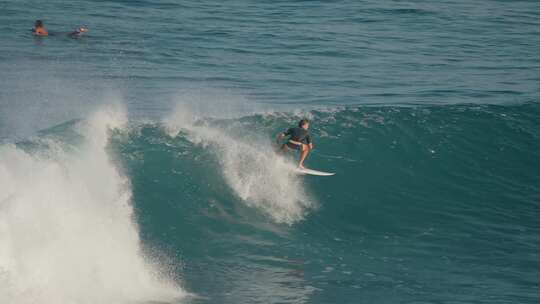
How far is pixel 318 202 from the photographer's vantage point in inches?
651

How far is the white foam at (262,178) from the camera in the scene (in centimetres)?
1595

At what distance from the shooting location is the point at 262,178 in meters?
16.3

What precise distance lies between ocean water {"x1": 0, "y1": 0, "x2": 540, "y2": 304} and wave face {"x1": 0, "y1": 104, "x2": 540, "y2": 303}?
1.7 inches

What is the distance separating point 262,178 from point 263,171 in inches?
7.0

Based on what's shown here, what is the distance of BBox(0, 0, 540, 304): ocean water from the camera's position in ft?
40.2

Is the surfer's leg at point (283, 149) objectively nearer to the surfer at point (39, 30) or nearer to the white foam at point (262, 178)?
the white foam at point (262, 178)

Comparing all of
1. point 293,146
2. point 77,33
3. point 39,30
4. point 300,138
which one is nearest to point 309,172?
point 293,146

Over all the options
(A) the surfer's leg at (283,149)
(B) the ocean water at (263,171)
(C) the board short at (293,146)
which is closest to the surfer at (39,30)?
(B) the ocean water at (263,171)

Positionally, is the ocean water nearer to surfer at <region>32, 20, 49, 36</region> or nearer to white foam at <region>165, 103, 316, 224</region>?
white foam at <region>165, 103, 316, 224</region>

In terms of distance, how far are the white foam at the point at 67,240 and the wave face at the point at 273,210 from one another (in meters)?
0.03

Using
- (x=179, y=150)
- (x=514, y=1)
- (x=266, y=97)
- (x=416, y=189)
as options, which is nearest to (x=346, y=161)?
(x=416, y=189)

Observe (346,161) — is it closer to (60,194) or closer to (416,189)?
(416,189)

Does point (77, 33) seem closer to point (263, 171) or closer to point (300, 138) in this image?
point (263, 171)

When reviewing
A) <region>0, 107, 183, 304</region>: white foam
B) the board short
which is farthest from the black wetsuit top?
<region>0, 107, 183, 304</region>: white foam
